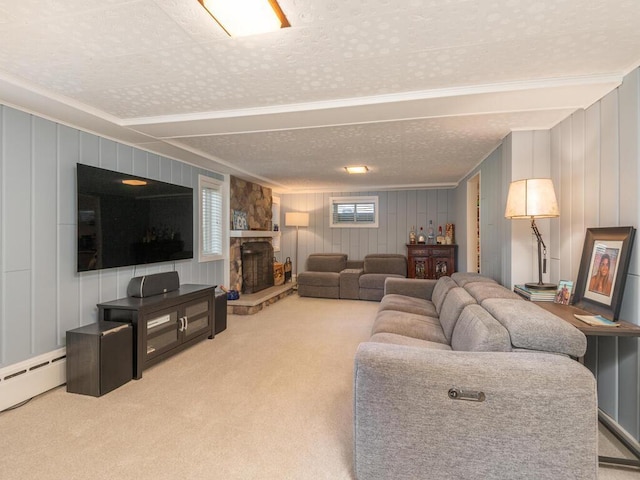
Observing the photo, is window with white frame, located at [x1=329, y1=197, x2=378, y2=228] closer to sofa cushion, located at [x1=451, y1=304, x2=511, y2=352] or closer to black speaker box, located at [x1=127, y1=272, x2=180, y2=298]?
black speaker box, located at [x1=127, y1=272, x2=180, y2=298]

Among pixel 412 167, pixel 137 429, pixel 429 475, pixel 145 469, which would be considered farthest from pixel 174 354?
pixel 412 167

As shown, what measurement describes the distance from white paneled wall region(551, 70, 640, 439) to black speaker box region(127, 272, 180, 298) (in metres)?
3.79

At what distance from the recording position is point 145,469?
1.71 meters

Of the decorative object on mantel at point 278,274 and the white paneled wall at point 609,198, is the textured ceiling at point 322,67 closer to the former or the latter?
the white paneled wall at point 609,198

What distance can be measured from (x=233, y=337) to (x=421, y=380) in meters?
2.95

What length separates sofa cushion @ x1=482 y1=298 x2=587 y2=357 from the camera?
5.15 ft

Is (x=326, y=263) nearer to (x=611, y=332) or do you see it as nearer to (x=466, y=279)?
(x=466, y=279)

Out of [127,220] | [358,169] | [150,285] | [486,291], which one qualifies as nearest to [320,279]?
[358,169]

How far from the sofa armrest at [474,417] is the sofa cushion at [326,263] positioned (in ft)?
17.2

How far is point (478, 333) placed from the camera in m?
1.80

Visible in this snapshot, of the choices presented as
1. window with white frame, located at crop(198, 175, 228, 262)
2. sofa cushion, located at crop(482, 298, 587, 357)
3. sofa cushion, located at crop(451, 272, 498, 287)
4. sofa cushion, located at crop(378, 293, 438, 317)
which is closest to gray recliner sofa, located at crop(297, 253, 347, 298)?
window with white frame, located at crop(198, 175, 228, 262)

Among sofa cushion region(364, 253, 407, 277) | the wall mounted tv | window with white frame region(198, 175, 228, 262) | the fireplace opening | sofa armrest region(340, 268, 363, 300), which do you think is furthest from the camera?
sofa cushion region(364, 253, 407, 277)

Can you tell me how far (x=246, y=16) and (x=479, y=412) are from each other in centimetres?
205

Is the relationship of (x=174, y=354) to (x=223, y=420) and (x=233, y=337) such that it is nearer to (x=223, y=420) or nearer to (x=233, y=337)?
(x=233, y=337)
